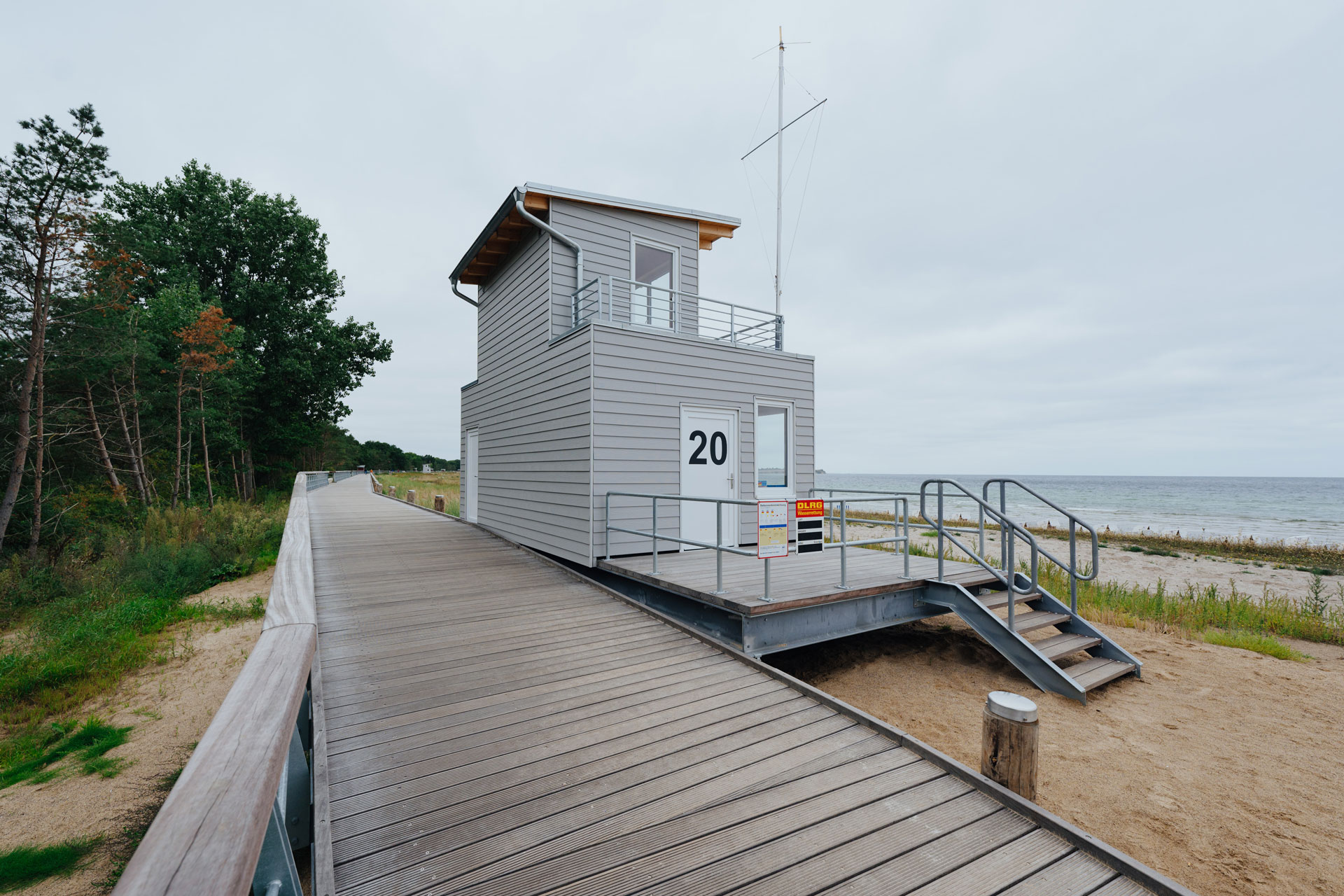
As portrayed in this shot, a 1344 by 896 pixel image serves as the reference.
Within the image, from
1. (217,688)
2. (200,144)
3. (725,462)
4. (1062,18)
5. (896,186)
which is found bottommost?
(217,688)

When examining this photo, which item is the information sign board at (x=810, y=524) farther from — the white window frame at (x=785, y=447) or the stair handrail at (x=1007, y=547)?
the white window frame at (x=785, y=447)

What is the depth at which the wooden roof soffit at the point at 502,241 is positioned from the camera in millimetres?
8969

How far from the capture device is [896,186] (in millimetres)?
41750

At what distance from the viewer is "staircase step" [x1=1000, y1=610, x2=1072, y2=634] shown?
5961 millimetres

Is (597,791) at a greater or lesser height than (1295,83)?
lesser

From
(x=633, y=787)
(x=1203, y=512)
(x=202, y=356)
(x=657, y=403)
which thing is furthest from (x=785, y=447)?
(x=1203, y=512)

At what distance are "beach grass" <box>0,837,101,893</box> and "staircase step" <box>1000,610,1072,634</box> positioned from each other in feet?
28.6

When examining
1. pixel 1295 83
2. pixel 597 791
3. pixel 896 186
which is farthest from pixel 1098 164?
pixel 597 791

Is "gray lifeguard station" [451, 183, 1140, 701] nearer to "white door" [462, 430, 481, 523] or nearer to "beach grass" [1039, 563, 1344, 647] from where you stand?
"beach grass" [1039, 563, 1344, 647]

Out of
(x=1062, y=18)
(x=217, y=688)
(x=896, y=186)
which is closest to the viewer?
(x=217, y=688)

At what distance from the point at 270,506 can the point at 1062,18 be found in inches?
1221

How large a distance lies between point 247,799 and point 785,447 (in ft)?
29.5

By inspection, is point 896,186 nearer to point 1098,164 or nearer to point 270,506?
point 1098,164

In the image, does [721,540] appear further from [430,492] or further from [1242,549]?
[430,492]
